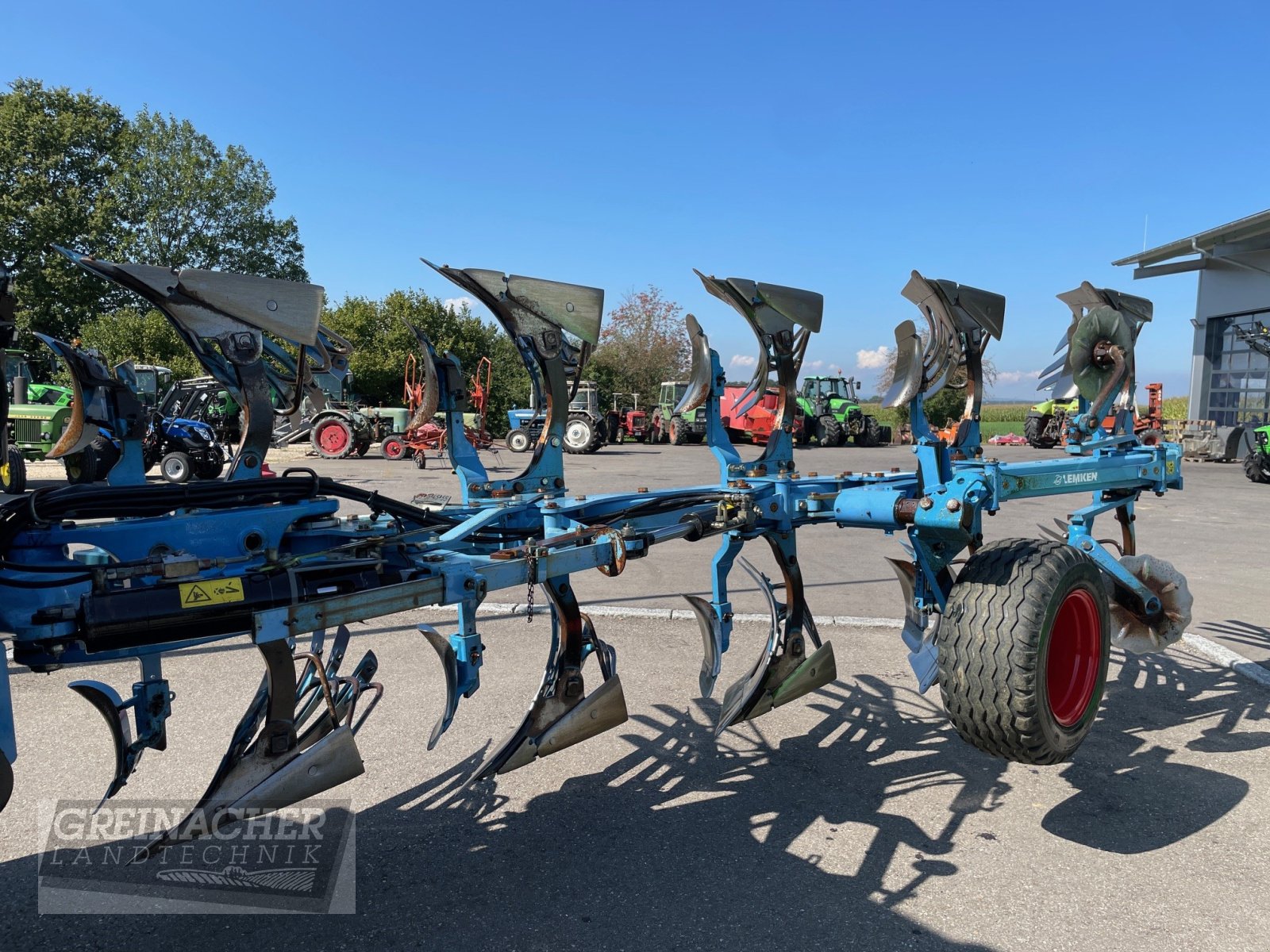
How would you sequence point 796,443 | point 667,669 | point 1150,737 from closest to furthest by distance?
point 1150,737 < point 667,669 < point 796,443

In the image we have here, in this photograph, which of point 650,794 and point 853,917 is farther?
point 650,794

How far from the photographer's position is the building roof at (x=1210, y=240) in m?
23.2

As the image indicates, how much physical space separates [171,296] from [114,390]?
1.84 ft

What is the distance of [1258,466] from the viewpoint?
18547mm

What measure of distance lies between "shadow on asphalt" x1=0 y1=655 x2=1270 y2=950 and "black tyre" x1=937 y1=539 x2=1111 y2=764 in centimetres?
47

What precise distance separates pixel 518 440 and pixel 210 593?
19.3m

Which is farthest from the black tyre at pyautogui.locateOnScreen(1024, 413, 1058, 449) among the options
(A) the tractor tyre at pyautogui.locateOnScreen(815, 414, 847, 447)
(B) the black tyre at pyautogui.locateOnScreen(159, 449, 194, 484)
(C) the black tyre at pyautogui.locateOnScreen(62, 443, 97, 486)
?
(C) the black tyre at pyautogui.locateOnScreen(62, 443, 97, 486)

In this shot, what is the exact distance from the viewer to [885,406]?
4.04 m

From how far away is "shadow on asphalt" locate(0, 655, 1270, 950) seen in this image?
2719 millimetres

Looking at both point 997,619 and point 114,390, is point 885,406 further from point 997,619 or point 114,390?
point 114,390

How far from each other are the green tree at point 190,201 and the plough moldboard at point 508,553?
3782 cm

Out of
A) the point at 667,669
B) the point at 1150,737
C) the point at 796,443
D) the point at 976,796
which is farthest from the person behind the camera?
the point at 796,443

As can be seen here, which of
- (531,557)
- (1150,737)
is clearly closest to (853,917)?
(531,557)

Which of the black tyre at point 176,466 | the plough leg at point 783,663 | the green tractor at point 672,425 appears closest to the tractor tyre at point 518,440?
the black tyre at point 176,466
